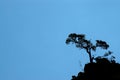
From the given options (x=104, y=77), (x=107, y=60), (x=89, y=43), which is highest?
(x=89, y=43)

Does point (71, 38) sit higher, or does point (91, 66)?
point (71, 38)

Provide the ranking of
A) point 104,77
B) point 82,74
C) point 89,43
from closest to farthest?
point 104,77
point 82,74
point 89,43

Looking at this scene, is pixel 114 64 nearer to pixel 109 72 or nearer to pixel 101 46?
pixel 109 72

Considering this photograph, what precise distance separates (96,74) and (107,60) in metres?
6.09

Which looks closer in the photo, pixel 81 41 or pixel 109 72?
pixel 109 72

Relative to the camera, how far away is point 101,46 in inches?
3477

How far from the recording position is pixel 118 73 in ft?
244

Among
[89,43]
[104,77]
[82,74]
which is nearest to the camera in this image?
[104,77]

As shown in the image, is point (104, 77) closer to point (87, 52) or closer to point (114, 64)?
point (114, 64)

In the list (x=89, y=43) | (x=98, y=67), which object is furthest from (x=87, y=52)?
(x=98, y=67)

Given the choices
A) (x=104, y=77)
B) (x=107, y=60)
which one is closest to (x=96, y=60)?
(x=107, y=60)

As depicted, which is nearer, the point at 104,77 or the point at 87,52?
the point at 104,77

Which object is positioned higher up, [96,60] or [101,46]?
[101,46]

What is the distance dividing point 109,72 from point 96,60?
6.71 m
